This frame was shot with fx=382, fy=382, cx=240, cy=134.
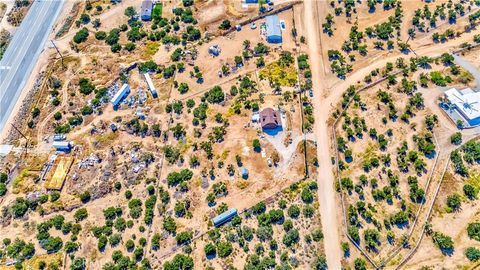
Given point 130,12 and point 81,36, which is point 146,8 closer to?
point 130,12

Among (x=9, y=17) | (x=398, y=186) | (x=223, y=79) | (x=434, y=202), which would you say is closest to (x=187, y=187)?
(x=223, y=79)

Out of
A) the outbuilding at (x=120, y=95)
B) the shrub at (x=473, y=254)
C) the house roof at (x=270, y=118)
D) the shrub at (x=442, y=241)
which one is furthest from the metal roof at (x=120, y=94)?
the shrub at (x=473, y=254)

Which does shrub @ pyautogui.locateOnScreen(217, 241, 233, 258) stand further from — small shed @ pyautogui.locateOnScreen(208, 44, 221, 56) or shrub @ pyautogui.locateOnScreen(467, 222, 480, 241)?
small shed @ pyautogui.locateOnScreen(208, 44, 221, 56)

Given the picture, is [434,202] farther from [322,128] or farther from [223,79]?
[223,79]

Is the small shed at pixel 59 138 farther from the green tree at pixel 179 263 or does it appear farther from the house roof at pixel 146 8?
the house roof at pixel 146 8

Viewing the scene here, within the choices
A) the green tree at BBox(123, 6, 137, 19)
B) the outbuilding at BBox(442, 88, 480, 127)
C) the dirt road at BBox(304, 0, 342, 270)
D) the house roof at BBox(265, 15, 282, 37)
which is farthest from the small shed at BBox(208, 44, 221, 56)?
the outbuilding at BBox(442, 88, 480, 127)

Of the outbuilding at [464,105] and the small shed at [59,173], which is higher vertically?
the small shed at [59,173]

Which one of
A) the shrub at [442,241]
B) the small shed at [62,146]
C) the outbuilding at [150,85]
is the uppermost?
the outbuilding at [150,85]
